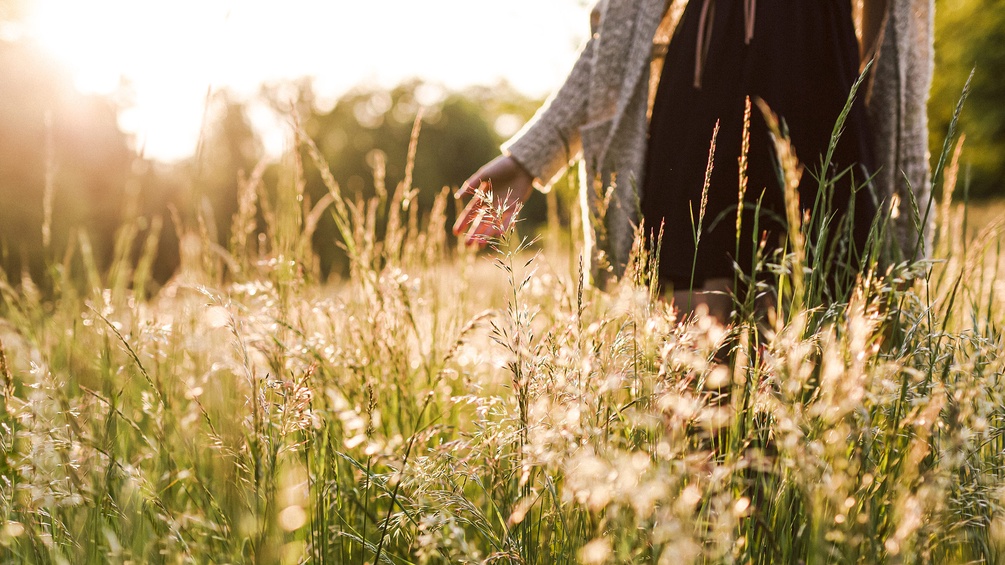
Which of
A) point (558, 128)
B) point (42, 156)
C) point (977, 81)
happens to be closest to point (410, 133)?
point (42, 156)

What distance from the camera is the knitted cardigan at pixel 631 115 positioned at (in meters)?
1.50

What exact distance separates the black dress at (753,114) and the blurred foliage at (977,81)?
1055 centimetres

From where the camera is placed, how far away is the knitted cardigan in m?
1.50

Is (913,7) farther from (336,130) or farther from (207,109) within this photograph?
(336,130)

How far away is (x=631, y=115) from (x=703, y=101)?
19 cm

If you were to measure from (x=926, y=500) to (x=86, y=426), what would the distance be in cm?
121

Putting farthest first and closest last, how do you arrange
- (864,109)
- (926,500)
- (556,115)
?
(556,115) < (864,109) < (926,500)

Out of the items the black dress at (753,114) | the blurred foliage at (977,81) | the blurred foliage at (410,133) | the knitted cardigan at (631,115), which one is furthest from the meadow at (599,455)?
the blurred foliage at (410,133)

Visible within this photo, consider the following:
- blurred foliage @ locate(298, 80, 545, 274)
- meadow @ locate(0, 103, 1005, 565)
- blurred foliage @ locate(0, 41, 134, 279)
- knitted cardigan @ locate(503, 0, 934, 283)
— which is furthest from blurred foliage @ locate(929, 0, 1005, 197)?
blurred foliage @ locate(298, 80, 545, 274)

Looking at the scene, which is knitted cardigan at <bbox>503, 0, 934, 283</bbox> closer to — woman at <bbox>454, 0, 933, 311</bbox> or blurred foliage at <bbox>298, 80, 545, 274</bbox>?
woman at <bbox>454, 0, 933, 311</bbox>

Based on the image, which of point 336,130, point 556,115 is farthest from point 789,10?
point 336,130

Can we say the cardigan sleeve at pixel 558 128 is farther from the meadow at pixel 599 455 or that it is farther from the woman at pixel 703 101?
the meadow at pixel 599 455

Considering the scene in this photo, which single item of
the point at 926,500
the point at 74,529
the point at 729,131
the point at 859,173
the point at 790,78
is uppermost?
the point at 790,78

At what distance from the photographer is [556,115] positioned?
174 centimetres
